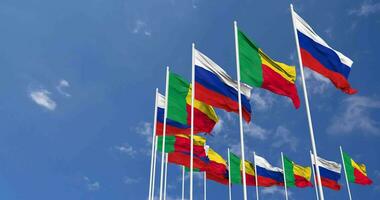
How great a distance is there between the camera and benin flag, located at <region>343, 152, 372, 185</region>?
36688mm

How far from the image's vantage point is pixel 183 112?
21906 millimetres

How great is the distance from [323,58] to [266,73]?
2438 millimetres

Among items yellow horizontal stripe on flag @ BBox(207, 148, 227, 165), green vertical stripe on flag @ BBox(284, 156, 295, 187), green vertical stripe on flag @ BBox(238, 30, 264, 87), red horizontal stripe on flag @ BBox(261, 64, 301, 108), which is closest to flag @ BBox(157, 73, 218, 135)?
green vertical stripe on flag @ BBox(238, 30, 264, 87)

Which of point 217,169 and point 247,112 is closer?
point 247,112

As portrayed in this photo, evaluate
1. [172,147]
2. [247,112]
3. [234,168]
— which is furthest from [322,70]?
[234,168]

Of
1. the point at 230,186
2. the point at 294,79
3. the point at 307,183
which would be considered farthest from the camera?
the point at 307,183

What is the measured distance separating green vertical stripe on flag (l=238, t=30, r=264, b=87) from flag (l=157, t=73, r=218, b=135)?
15.4 feet

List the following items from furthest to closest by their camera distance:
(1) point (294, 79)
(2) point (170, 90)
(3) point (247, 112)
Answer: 1. (2) point (170, 90)
2. (3) point (247, 112)
3. (1) point (294, 79)

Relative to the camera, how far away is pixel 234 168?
32031 millimetres

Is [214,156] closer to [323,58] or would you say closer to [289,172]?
[289,172]

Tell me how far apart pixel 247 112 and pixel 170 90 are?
6181mm

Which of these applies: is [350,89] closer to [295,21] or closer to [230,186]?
[295,21]

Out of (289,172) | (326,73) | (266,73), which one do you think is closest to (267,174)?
(289,172)

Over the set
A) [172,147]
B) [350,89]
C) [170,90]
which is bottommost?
[350,89]
